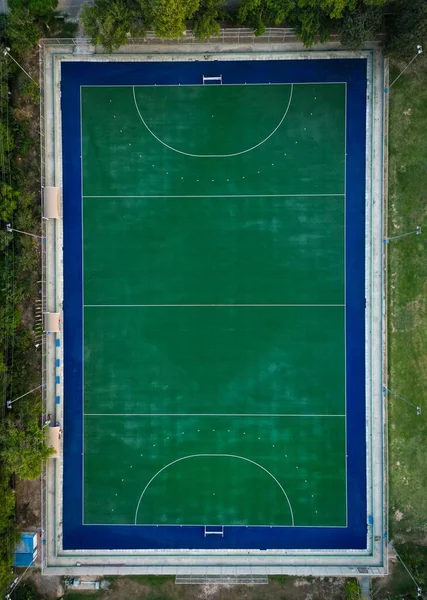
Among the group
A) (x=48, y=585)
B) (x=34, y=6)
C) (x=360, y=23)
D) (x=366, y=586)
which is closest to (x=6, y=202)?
(x=34, y=6)

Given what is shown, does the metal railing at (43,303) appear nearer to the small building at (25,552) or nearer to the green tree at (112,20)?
the small building at (25,552)

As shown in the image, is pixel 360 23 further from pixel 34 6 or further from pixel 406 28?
pixel 34 6

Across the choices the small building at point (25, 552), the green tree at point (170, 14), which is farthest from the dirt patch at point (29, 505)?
the green tree at point (170, 14)

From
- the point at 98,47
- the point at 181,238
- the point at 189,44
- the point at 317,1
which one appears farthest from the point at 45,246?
the point at 317,1

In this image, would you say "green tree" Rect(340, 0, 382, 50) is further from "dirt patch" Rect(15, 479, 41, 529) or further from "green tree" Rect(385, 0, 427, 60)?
"dirt patch" Rect(15, 479, 41, 529)

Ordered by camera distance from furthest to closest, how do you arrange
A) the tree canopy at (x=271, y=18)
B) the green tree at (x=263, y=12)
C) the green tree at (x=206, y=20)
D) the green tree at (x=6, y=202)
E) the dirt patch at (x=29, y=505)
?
1. the dirt patch at (x=29, y=505)
2. the green tree at (x=6, y=202)
3. the green tree at (x=206, y=20)
4. the green tree at (x=263, y=12)
5. the tree canopy at (x=271, y=18)
